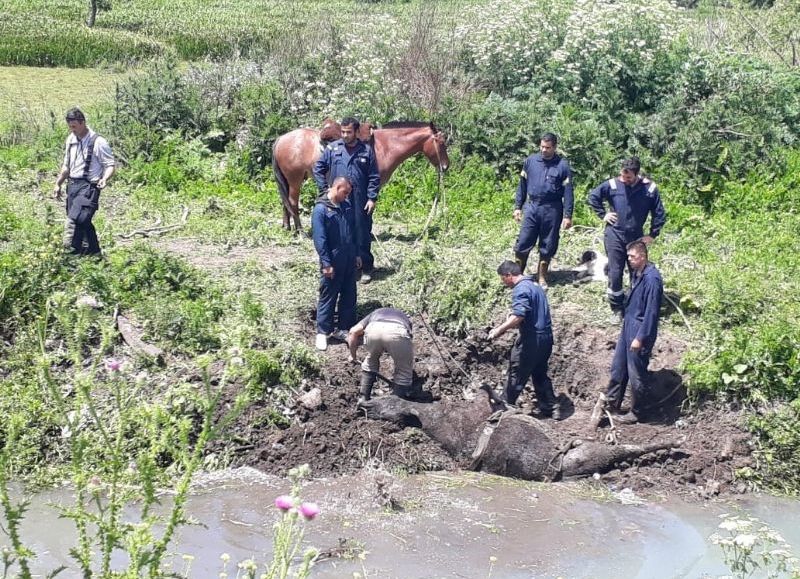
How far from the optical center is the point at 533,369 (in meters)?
9.86

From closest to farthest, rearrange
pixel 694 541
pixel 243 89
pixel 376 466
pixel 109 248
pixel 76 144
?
pixel 694 541, pixel 376 466, pixel 76 144, pixel 109 248, pixel 243 89

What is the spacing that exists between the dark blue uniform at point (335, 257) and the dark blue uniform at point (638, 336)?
2761mm

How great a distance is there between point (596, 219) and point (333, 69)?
21.1 ft

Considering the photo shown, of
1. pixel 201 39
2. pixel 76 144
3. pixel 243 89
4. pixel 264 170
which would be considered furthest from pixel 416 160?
pixel 201 39

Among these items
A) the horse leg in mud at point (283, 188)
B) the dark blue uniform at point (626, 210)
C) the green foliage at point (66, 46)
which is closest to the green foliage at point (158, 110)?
the horse leg in mud at point (283, 188)

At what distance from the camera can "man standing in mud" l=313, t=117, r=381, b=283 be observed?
37.6ft

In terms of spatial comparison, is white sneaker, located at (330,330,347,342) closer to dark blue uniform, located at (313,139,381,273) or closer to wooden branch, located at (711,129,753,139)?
dark blue uniform, located at (313,139,381,273)

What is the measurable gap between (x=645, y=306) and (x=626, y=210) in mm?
1565

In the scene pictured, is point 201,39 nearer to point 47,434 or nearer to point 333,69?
point 333,69

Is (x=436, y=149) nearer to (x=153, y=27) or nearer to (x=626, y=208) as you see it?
(x=626, y=208)

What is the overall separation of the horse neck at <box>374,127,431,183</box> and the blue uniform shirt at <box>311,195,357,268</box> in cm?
321

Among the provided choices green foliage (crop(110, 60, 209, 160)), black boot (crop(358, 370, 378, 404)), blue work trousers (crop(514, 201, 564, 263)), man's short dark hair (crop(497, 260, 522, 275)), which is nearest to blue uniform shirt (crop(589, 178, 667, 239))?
blue work trousers (crop(514, 201, 564, 263))

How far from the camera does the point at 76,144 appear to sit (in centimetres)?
1117

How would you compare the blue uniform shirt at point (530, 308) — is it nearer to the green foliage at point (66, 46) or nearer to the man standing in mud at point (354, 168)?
the man standing in mud at point (354, 168)
